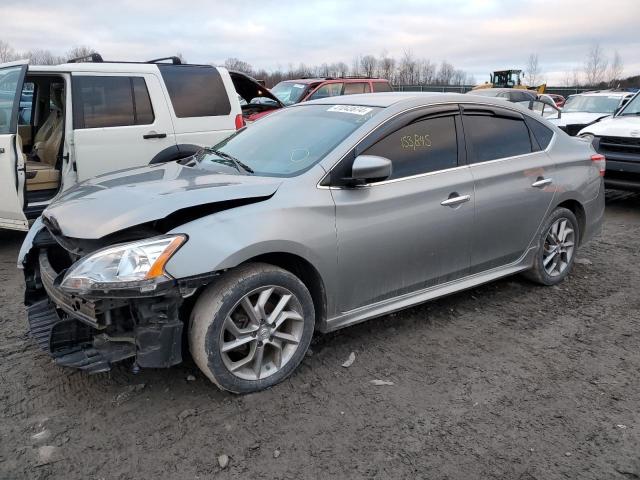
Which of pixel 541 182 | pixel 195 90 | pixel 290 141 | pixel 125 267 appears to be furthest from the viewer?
pixel 195 90

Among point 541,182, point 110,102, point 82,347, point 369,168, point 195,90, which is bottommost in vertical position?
point 82,347

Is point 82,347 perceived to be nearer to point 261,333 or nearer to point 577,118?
point 261,333

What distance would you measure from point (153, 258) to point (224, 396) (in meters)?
0.93

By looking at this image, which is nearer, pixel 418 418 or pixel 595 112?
pixel 418 418

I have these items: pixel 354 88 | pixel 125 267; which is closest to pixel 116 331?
pixel 125 267

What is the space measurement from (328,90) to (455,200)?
347 inches

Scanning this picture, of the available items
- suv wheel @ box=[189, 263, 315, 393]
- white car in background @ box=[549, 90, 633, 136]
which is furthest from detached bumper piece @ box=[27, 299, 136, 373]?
white car in background @ box=[549, 90, 633, 136]

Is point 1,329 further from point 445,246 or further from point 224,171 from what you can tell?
point 445,246

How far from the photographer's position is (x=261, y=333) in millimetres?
3131

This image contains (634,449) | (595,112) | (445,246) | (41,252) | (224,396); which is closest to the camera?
(634,449)

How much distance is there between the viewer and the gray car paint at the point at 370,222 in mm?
2992

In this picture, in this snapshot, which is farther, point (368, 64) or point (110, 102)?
point (368, 64)

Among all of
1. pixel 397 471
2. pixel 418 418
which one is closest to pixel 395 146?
pixel 418 418

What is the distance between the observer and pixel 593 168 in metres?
5.06
